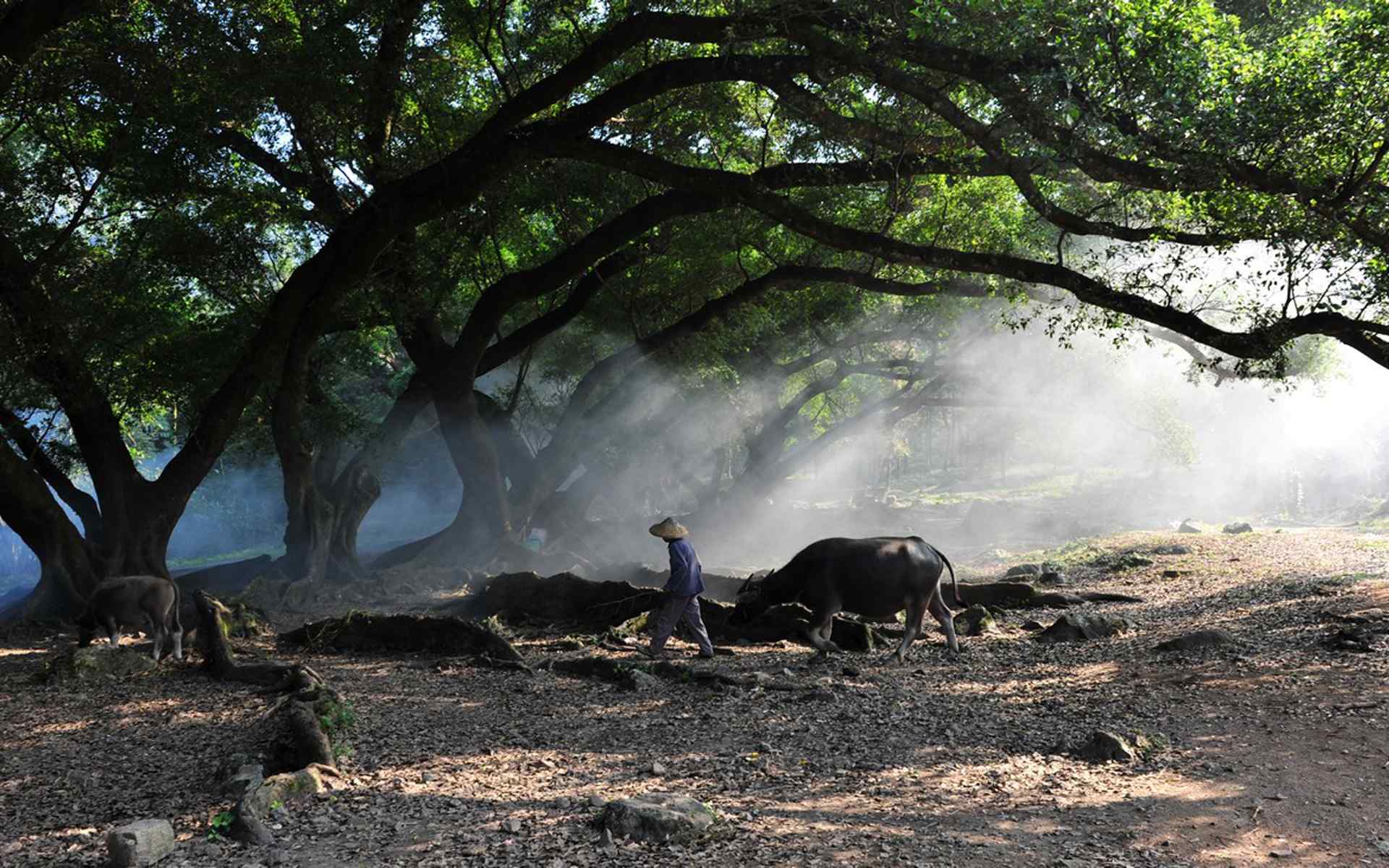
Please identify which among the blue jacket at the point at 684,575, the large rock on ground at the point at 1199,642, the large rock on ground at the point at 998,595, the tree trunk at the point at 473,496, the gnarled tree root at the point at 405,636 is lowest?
the large rock on ground at the point at 1199,642

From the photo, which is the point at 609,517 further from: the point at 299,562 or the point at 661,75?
the point at 661,75

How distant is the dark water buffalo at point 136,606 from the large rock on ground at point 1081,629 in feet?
30.1

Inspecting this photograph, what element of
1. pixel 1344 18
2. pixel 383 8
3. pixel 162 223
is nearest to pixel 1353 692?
pixel 1344 18

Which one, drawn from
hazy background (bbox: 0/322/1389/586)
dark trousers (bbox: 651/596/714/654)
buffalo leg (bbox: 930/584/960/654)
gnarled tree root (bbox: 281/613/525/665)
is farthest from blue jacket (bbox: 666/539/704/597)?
hazy background (bbox: 0/322/1389/586)

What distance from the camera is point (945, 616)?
35.9ft

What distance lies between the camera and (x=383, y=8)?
13.6 meters

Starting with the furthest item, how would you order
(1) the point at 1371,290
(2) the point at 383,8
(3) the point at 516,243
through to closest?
(3) the point at 516,243 → (2) the point at 383,8 → (1) the point at 1371,290

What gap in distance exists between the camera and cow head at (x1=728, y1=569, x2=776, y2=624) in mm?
12172

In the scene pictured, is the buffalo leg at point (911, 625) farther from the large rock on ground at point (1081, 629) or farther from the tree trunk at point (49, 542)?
the tree trunk at point (49, 542)

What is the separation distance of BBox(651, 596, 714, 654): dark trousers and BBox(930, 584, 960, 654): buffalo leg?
239cm

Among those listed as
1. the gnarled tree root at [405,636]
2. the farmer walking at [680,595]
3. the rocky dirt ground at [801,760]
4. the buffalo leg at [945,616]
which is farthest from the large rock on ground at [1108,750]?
the gnarled tree root at [405,636]

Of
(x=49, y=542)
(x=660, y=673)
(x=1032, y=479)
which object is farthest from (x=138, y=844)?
(x=1032, y=479)

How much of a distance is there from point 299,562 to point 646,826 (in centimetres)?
1515

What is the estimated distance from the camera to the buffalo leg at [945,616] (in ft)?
35.7
